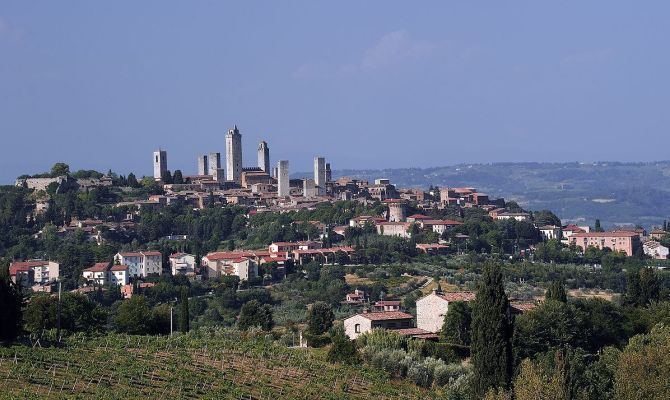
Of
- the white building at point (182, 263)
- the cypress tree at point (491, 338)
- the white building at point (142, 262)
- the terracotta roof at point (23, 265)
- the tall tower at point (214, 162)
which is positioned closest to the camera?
the cypress tree at point (491, 338)

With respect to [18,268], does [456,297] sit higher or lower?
higher

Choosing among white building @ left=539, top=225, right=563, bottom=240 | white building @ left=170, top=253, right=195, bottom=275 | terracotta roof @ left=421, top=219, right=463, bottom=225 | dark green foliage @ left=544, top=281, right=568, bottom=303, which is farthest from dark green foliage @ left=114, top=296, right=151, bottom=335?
white building @ left=539, top=225, right=563, bottom=240

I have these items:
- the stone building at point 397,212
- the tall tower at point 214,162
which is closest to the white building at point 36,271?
the stone building at point 397,212

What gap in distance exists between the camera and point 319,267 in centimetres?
6825

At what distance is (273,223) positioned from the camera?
276ft

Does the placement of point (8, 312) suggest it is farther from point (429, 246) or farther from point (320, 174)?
point (320, 174)

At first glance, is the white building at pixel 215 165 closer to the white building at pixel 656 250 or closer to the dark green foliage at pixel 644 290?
the white building at pixel 656 250

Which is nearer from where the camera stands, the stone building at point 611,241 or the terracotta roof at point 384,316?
the terracotta roof at point 384,316

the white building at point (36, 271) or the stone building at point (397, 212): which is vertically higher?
the stone building at point (397, 212)

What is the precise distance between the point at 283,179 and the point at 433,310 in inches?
2289

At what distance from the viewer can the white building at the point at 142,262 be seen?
69375 millimetres

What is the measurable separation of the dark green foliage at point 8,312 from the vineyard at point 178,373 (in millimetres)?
1362

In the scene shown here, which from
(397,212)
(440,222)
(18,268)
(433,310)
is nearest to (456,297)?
(433,310)

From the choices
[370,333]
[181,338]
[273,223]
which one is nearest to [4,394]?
[181,338]
